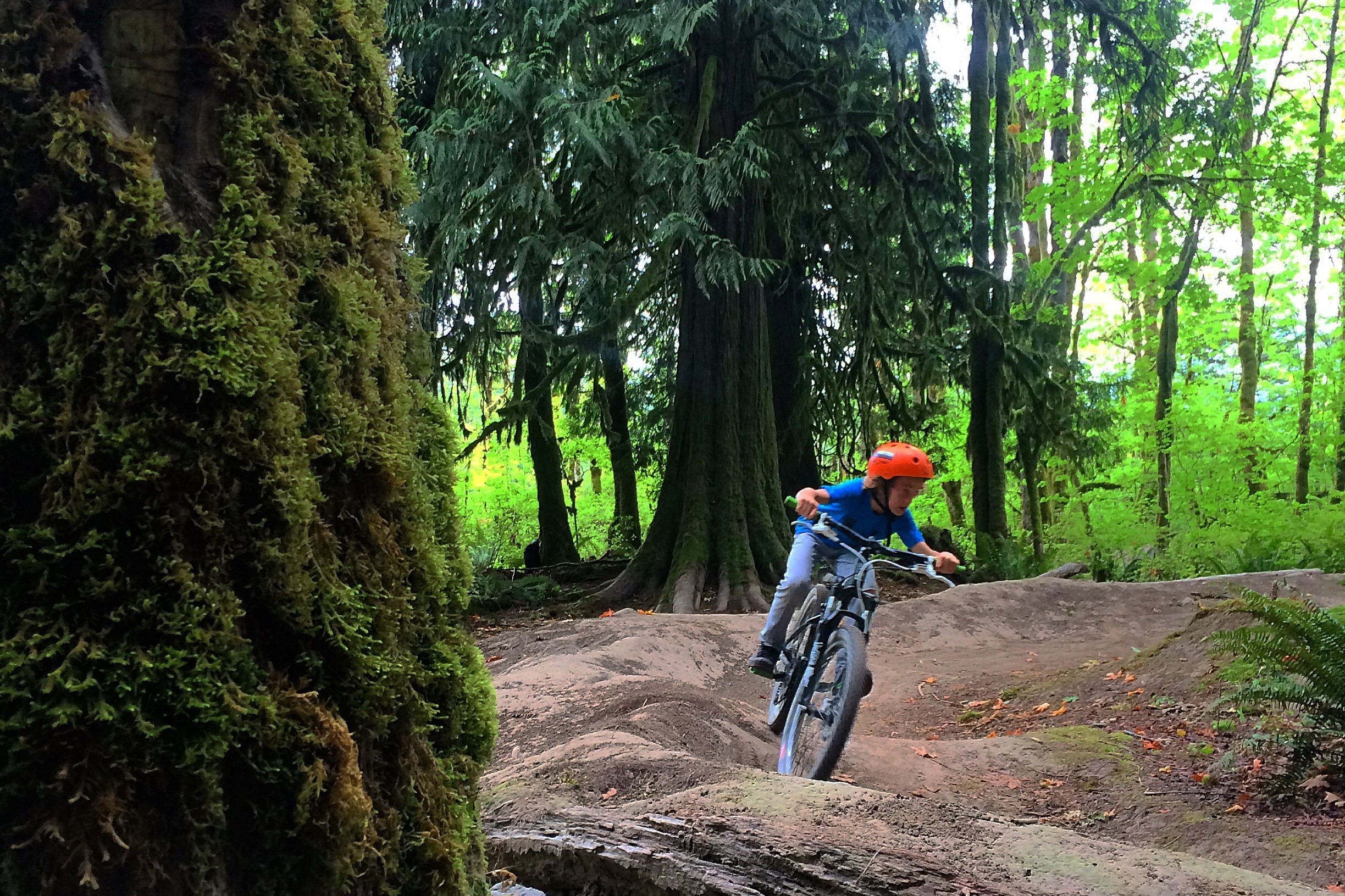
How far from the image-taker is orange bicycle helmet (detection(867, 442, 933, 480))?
4.73 metres

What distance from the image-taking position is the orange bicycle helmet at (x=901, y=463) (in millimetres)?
4730

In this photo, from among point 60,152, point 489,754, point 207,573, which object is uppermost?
point 60,152

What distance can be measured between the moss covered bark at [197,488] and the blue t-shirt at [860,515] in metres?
3.71

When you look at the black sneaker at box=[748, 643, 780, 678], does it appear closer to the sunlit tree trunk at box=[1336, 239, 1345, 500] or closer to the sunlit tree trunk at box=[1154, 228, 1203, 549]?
the sunlit tree trunk at box=[1154, 228, 1203, 549]

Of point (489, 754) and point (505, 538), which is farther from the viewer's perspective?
point (505, 538)

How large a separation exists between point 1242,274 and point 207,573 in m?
22.6

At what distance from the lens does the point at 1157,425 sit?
1878cm

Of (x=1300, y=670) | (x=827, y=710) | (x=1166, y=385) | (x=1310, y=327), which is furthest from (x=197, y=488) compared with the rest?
(x=1310, y=327)

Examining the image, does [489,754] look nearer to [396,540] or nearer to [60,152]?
[396,540]

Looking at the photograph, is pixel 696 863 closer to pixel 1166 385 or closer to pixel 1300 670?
pixel 1300 670

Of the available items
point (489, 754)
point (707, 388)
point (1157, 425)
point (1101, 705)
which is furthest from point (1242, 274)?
point (489, 754)

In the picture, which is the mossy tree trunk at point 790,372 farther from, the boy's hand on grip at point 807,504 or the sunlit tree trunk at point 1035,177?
the boy's hand on grip at point 807,504

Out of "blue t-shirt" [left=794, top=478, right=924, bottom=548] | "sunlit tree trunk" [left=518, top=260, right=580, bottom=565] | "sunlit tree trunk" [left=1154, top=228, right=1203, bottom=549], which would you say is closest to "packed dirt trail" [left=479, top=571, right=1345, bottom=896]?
"blue t-shirt" [left=794, top=478, right=924, bottom=548]

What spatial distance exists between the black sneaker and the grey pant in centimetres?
3
